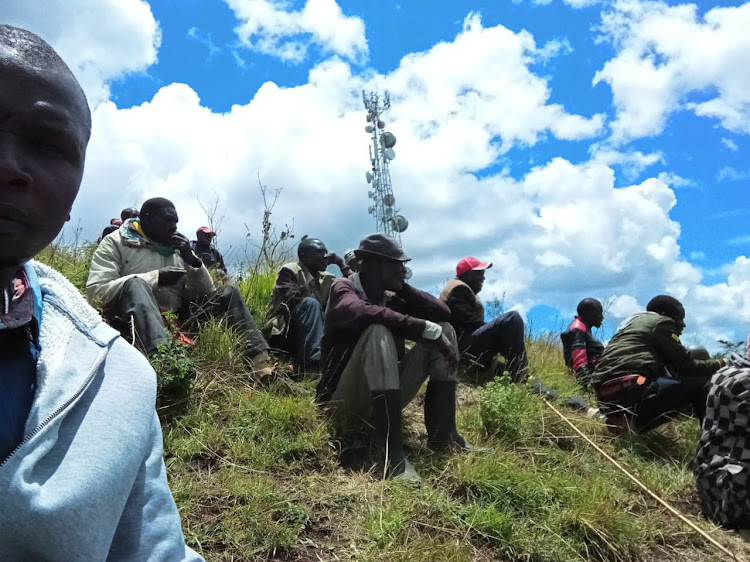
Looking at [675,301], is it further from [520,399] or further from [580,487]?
[580,487]

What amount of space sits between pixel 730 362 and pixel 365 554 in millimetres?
2963

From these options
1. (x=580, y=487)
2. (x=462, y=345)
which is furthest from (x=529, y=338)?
(x=580, y=487)

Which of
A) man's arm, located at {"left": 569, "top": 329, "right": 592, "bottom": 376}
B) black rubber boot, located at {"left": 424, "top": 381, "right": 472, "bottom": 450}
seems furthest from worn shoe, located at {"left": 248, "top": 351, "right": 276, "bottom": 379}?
man's arm, located at {"left": 569, "top": 329, "right": 592, "bottom": 376}

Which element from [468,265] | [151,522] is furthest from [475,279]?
[151,522]

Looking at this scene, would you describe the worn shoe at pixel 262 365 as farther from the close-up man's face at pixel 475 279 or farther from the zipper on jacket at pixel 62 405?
the zipper on jacket at pixel 62 405

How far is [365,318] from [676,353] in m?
3.06

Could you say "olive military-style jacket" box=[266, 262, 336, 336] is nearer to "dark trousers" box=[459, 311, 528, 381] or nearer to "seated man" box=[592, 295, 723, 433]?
"dark trousers" box=[459, 311, 528, 381]

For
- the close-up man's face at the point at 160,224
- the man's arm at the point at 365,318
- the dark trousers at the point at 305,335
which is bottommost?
the man's arm at the point at 365,318

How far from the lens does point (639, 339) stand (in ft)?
18.9

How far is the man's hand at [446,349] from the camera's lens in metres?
4.39

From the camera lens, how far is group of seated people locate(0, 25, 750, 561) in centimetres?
84

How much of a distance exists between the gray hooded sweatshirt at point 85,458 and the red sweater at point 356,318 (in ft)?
11.0

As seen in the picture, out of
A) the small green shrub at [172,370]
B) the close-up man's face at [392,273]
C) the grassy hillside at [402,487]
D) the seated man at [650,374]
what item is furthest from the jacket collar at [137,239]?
the seated man at [650,374]

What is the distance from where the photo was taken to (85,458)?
0.88 m
